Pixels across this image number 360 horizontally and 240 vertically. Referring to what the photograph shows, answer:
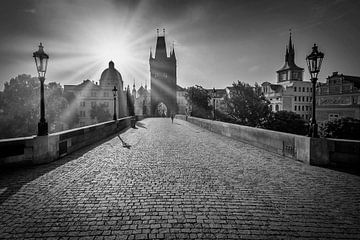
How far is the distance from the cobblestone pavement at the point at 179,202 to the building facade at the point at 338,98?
49.2 metres

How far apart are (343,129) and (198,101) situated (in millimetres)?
35171

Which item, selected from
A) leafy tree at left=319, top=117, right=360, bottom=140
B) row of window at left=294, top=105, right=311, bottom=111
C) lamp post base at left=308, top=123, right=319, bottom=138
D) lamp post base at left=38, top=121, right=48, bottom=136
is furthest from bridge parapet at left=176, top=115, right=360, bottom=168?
row of window at left=294, top=105, right=311, bottom=111

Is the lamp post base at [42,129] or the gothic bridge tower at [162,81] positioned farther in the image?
the gothic bridge tower at [162,81]

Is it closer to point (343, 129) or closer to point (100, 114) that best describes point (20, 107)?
point (100, 114)

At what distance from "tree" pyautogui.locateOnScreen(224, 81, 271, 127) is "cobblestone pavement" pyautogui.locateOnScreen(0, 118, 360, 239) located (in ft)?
124

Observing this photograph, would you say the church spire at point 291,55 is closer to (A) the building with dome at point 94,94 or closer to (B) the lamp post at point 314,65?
(A) the building with dome at point 94,94

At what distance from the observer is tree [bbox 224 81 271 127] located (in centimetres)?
4144

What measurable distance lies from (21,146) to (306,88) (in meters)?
78.6

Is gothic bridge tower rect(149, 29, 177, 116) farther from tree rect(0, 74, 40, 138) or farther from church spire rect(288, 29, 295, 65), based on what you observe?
church spire rect(288, 29, 295, 65)

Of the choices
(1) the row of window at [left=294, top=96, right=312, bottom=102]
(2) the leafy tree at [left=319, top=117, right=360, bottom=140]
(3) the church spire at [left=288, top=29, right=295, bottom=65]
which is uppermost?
(3) the church spire at [left=288, top=29, right=295, bottom=65]

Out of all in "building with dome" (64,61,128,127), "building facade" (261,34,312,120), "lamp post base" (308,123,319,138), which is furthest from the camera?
"building with dome" (64,61,128,127)

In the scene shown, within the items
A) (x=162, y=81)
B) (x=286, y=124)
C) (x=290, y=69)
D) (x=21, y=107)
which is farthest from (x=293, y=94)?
(x=21, y=107)

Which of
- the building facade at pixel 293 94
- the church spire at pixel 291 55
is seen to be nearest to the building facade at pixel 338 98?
the building facade at pixel 293 94

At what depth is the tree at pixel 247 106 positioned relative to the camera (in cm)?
4144
